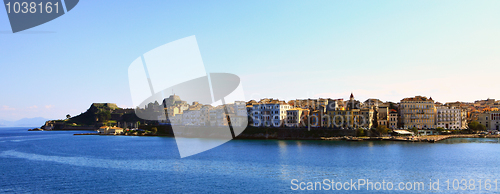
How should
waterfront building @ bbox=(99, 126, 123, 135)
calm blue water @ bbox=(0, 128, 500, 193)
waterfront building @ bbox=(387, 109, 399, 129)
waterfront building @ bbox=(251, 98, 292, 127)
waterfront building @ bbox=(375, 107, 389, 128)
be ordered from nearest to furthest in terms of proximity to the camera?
calm blue water @ bbox=(0, 128, 500, 193)
waterfront building @ bbox=(375, 107, 389, 128)
waterfront building @ bbox=(251, 98, 292, 127)
waterfront building @ bbox=(387, 109, 399, 129)
waterfront building @ bbox=(99, 126, 123, 135)

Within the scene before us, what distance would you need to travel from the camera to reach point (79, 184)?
71.4 feet

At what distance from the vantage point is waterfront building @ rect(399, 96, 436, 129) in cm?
6669

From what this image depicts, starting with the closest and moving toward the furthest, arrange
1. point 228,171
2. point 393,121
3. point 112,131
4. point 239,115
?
point 228,171
point 393,121
point 239,115
point 112,131

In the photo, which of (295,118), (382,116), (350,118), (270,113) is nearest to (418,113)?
(382,116)

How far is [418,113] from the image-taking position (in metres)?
66.7

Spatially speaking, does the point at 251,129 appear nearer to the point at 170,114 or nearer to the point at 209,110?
the point at 209,110

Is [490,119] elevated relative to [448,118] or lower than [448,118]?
lower

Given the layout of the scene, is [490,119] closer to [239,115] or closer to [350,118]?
[350,118]

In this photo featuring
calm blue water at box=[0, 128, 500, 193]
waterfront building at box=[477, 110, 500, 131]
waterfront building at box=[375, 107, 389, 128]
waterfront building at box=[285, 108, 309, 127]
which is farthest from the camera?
waterfront building at box=[477, 110, 500, 131]

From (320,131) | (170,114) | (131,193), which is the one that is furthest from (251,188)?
(170,114)

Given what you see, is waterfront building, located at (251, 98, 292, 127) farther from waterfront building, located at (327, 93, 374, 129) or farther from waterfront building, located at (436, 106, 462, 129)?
waterfront building, located at (436, 106, 462, 129)

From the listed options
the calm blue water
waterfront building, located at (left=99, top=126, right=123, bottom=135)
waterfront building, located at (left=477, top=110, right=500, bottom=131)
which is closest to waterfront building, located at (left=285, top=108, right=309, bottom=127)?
the calm blue water

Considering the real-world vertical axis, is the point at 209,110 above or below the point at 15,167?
above

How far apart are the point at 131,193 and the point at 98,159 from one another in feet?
52.0
